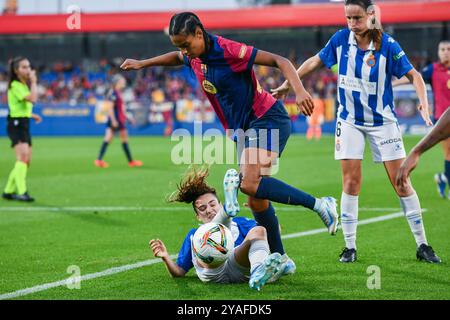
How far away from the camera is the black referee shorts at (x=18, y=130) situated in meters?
12.8

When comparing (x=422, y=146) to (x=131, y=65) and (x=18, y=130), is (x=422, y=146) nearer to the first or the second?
(x=131, y=65)

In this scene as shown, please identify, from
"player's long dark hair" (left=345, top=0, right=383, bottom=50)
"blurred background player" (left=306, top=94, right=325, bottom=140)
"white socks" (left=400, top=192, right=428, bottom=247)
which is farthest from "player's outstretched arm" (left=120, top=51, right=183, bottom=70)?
"blurred background player" (left=306, top=94, right=325, bottom=140)

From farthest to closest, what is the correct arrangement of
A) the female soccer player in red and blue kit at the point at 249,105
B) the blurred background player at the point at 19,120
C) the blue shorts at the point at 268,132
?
the blurred background player at the point at 19,120, the blue shorts at the point at 268,132, the female soccer player in red and blue kit at the point at 249,105

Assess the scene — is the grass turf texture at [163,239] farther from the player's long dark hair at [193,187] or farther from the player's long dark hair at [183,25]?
the player's long dark hair at [183,25]

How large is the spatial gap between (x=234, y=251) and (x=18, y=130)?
7.61 m

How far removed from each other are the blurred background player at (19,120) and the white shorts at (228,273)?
7.01m

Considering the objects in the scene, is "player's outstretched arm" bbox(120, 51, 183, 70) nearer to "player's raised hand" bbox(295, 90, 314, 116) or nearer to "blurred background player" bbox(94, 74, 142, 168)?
"player's raised hand" bbox(295, 90, 314, 116)

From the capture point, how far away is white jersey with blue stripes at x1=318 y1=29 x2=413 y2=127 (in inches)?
273

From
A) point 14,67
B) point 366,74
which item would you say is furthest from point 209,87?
point 14,67

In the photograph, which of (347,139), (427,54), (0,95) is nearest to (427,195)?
(347,139)

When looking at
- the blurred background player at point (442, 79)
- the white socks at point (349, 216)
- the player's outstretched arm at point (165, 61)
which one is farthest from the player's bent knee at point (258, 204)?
the blurred background player at point (442, 79)

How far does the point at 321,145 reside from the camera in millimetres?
25641

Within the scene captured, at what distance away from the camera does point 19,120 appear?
12.8 metres

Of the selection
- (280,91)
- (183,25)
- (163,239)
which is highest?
(183,25)
